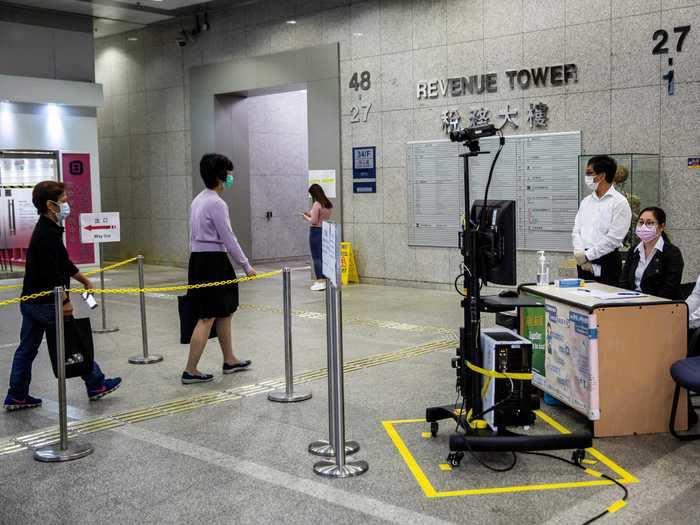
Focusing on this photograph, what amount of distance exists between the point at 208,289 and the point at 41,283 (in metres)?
1.28

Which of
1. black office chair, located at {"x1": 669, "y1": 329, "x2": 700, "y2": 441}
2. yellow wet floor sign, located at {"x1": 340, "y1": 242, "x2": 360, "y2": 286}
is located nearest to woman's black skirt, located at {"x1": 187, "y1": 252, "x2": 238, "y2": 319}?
black office chair, located at {"x1": 669, "y1": 329, "x2": 700, "y2": 441}

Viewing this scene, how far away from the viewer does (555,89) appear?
1053 centimetres

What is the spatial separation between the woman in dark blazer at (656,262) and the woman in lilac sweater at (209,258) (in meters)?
3.02

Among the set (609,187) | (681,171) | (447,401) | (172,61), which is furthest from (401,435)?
(172,61)

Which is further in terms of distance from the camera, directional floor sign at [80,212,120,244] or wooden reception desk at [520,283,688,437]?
directional floor sign at [80,212,120,244]

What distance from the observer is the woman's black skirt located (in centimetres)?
633

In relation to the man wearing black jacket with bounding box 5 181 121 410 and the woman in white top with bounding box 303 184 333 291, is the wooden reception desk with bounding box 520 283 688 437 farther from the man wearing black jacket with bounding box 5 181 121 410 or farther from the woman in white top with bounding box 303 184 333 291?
the woman in white top with bounding box 303 184 333 291

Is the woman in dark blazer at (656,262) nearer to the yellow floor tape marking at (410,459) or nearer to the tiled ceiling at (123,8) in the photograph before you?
the yellow floor tape marking at (410,459)

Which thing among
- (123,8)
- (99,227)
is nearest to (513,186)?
(99,227)

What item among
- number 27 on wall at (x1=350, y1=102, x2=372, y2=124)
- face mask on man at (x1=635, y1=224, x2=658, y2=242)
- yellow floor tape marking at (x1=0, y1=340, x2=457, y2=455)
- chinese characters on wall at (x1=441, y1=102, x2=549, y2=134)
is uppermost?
number 27 on wall at (x1=350, y1=102, x2=372, y2=124)

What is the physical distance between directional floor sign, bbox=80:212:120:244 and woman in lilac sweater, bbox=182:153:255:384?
3636 millimetres

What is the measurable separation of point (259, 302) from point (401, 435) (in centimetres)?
618

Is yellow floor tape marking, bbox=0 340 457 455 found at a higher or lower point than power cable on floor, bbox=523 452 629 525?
higher

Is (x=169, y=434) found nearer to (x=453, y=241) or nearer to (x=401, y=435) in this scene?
(x=401, y=435)
